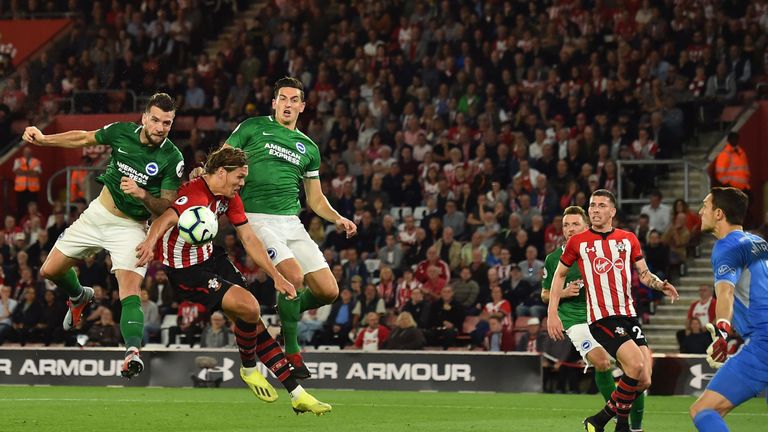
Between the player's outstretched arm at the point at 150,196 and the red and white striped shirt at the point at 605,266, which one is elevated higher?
the player's outstretched arm at the point at 150,196

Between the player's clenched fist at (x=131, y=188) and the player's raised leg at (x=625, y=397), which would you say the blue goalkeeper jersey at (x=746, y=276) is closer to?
the player's raised leg at (x=625, y=397)

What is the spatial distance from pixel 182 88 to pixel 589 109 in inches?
356

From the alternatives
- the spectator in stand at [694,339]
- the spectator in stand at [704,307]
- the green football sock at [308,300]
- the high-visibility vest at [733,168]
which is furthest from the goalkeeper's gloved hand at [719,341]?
the high-visibility vest at [733,168]

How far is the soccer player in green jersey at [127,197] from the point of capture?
11.4 m

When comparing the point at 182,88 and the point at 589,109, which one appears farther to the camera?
the point at 182,88

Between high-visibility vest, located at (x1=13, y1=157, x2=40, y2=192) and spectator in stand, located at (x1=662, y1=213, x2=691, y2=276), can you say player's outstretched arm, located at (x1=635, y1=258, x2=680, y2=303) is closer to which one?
spectator in stand, located at (x1=662, y1=213, x2=691, y2=276)

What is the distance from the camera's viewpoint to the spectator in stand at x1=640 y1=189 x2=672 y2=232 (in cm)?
2133

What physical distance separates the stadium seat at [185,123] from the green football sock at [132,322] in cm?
1543

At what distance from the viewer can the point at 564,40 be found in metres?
24.5

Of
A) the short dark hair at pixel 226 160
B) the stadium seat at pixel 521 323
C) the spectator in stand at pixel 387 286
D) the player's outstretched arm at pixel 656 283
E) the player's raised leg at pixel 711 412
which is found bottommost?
the stadium seat at pixel 521 323

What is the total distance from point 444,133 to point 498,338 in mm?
5494

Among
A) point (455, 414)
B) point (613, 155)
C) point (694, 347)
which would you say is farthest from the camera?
point (613, 155)

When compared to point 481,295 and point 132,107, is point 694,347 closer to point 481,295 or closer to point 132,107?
point 481,295

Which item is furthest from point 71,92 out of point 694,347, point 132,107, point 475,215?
point 694,347
